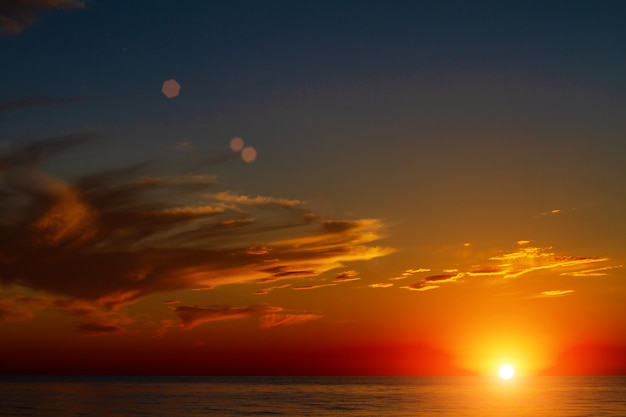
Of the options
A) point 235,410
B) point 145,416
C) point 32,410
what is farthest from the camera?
point 235,410

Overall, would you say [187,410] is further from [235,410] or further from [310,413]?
[310,413]

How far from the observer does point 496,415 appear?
8150 centimetres

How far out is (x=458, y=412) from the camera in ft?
289

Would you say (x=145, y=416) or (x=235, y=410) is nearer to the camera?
(x=145, y=416)

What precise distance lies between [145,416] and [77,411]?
12.6m

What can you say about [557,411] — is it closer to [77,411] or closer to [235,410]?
[235,410]

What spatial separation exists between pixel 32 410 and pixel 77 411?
5764 millimetres

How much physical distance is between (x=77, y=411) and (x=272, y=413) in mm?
25778

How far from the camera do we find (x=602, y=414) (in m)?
83.2

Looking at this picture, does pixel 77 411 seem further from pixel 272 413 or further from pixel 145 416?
pixel 272 413

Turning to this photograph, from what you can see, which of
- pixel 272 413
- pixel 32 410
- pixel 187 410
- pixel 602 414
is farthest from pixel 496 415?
pixel 32 410

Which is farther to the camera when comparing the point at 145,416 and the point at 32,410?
the point at 32,410

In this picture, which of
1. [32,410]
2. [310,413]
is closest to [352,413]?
[310,413]

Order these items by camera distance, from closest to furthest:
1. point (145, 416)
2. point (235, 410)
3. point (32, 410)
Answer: point (145, 416), point (32, 410), point (235, 410)
